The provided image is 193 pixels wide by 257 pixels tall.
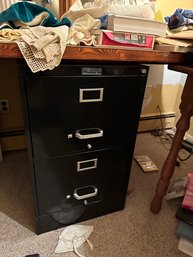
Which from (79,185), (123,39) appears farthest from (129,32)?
(79,185)

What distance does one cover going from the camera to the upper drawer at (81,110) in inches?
24.4

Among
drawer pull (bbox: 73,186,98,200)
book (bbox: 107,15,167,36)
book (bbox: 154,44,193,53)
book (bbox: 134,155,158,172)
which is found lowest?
book (bbox: 134,155,158,172)

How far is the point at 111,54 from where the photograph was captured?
0.64m

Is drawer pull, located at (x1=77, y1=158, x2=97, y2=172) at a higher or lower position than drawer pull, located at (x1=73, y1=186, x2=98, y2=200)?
higher

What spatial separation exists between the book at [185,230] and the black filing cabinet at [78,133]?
0.31 metres

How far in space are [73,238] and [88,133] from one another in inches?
19.5

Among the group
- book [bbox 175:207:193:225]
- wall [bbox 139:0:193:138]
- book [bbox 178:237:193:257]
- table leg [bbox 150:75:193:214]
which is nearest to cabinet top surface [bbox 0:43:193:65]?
table leg [bbox 150:75:193:214]

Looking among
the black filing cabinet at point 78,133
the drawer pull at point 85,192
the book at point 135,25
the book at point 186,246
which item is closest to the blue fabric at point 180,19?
the book at point 135,25

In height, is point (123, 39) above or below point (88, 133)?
above

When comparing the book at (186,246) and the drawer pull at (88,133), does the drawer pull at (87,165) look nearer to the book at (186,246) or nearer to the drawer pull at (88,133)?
the drawer pull at (88,133)

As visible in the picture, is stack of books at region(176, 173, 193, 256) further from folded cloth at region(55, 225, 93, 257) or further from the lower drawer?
folded cloth at region(55, 225, 93, 257)

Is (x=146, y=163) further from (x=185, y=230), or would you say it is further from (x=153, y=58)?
(x=153, y=58)

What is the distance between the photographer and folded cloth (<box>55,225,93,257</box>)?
82 centimetres

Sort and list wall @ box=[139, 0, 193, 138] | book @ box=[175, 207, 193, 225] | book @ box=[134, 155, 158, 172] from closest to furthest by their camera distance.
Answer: book @ box=[175, 207, 193, 225]
book @ box=[134, 155, 158, 172]
wall @ box=[139, 0, 193, 138]
